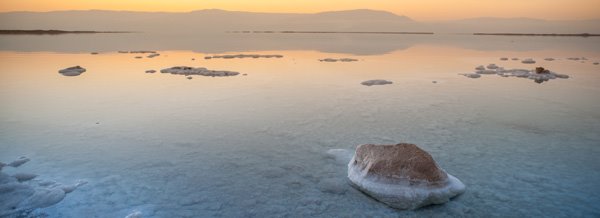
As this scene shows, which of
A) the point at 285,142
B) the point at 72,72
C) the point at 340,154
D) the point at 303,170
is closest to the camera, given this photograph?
the point at 303,170

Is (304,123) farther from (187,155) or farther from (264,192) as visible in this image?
(264,192)

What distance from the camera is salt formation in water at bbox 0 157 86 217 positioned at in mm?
4332

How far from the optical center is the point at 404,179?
4.73m

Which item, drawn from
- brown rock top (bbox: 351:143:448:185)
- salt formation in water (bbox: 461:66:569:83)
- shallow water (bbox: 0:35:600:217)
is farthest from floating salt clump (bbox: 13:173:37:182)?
salt formation in water (bbox: 461:66:569:83)

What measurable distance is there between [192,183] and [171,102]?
593 centimetres

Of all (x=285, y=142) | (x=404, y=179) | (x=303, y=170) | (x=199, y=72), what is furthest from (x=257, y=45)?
(x=404, y=179)

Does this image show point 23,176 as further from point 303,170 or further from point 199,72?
point 199,72

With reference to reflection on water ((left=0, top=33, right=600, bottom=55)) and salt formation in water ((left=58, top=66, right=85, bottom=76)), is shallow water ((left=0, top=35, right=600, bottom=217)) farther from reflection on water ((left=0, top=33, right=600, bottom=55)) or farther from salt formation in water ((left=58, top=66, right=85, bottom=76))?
reflection on water ((left=0, top=33, right=600, bottom=55))

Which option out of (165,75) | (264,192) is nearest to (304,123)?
(264,192)

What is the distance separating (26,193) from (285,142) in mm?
3814

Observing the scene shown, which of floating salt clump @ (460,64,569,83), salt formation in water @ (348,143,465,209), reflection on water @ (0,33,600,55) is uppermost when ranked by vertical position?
reflection on water @ (0,33,600,55)

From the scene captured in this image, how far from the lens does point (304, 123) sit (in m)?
8.27

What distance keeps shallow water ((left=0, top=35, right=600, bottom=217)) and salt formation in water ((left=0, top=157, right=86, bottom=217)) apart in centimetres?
17

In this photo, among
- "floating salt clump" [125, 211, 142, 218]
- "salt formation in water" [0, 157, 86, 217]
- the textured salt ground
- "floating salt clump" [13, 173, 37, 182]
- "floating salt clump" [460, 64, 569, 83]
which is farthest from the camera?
"floating salt clump" [460, 64, 569, 83]
